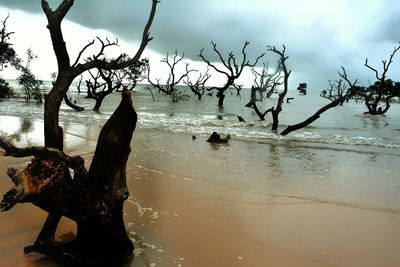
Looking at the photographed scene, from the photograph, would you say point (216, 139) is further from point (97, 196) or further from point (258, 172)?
point (97, 196)

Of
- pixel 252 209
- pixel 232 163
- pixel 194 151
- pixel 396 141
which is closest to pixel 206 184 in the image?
pixel 252 209

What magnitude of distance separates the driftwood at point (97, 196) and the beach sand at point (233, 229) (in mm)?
244

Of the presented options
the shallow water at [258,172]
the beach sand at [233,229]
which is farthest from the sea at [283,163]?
the beach sand at [233,229]

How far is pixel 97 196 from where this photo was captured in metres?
3.00

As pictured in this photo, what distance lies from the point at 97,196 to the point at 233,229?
1.55 metres

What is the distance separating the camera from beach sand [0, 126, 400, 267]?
3.29m

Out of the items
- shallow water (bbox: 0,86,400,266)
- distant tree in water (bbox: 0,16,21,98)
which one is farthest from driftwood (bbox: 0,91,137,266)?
distant tree in water (bbox: 0,16,21,98)

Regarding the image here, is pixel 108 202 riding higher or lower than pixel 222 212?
higher

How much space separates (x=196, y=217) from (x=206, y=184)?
1664 mm

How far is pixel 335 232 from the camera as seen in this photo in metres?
4.00

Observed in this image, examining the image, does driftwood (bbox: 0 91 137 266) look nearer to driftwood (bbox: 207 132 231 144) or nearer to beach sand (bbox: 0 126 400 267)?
beach sand (bbox: 0 126 400 267)

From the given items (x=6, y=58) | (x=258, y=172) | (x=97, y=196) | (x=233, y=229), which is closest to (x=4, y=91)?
(x=6, y=58)

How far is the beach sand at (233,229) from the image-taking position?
3.29 metres

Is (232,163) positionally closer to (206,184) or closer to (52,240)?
(206,184)
